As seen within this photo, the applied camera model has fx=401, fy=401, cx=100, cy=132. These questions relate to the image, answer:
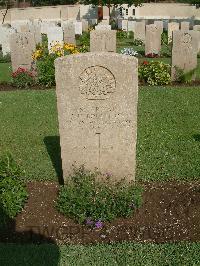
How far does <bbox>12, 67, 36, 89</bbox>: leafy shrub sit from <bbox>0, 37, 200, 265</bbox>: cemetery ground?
12.1ft

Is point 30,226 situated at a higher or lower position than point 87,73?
lower

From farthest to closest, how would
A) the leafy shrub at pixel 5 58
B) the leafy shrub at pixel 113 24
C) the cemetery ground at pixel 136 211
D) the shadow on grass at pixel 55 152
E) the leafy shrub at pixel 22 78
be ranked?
the leafy shrub at pixel 113 24
the leafy shrub at pixel 5 58
the leafy shrub at pixel 22 78
the shadow on grass at pixel 55 152
the cemetery ground at pixel 136 211

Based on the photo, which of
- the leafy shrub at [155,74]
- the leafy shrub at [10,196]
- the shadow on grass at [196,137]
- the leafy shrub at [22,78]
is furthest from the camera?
the leafy shrub at [22,78]

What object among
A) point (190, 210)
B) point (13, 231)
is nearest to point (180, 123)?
point (190, 210)

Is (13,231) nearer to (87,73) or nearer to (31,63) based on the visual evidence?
(87,73)

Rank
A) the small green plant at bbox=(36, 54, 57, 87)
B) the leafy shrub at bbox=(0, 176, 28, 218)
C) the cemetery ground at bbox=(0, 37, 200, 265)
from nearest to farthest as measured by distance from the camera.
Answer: the cemetery ground at bbox=(0, 37, 200, 265), the leafy shrub at bbox=(0, 176, 28, 218), the small green plant at bbox=(36, 54, 57, 87)

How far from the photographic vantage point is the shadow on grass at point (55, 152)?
6205mm

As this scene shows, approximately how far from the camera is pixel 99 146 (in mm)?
5176

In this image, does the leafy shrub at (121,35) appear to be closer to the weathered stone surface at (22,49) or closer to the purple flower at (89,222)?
the weathered stone surface at (22,49)

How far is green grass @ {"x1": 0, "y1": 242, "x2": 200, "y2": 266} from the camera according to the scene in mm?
4214

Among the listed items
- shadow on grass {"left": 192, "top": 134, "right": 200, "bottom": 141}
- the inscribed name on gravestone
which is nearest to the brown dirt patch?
the inscribed name on gravestone

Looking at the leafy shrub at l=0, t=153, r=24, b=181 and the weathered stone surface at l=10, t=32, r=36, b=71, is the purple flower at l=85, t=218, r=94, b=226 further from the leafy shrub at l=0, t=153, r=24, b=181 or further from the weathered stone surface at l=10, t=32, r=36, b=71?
the weathered stone surface at l=10, t=32, r=36, b=71

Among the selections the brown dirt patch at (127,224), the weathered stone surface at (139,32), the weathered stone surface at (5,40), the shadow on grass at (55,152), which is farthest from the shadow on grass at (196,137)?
the weathered stone surface at (139,32)

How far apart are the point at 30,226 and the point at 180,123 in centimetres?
463
